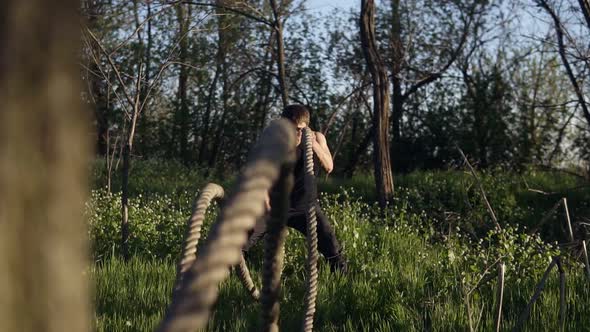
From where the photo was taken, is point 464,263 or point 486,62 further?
point 486,62

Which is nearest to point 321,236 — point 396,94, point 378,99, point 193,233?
point 378,99

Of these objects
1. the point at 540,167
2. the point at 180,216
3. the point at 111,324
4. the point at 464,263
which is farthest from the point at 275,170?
the point at 540,167

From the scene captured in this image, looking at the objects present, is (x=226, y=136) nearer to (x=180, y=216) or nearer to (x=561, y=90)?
(x=561, y=90)

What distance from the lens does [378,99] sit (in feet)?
33.2

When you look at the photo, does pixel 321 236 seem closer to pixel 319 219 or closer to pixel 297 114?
pixel 319 219

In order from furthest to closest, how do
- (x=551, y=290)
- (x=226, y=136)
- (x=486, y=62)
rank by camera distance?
1. (x=226, y=136)
2. (x=486, y=62)
3. (x=551, y=290)

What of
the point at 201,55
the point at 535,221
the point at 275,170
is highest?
the point at 201,55

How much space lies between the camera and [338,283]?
5.23 meters

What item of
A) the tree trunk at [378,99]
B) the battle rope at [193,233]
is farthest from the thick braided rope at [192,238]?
the tree trunk at [378,99]

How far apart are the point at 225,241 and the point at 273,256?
1.76ft

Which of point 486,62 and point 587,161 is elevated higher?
point 486,62

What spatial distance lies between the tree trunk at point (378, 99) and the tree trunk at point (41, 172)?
9.50 m

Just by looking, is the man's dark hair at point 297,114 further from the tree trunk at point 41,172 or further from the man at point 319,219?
the tree trunk at point 41,172

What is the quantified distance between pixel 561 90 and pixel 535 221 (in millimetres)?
5762
